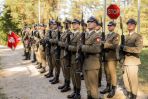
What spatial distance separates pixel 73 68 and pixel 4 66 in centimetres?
1033

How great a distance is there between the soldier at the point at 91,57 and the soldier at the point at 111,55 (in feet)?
5.71

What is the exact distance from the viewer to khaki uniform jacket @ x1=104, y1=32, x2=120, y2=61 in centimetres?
1216

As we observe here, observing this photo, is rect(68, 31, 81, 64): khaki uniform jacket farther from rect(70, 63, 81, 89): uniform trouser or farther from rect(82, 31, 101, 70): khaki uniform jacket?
rect(82, 31, 101, 70): khaki uniform jacket

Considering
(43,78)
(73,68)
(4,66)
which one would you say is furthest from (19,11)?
(73,68)

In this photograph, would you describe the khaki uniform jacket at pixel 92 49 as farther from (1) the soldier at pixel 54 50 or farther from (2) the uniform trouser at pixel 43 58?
(2) the uniform trouser at pixel 43 58

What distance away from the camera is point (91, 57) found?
1039 cm

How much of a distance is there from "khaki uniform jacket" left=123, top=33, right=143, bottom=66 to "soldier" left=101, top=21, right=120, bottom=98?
145cm

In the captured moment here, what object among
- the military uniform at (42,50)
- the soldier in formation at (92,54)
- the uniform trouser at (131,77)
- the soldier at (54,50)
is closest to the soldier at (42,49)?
the military uniform at (42,50)

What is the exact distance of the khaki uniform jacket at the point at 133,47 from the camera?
10.5 meters

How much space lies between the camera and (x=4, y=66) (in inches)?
855

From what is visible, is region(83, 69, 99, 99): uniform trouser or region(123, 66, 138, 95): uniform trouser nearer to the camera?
region(83, 69, 99, 99): uniform trouser

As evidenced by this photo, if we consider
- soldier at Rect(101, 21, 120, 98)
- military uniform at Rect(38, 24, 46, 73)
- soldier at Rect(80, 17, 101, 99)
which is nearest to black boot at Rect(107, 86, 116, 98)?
soldier at Rect(101, 21, 120, 98)

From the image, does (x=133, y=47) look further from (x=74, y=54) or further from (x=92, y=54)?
(x=74, y=54)

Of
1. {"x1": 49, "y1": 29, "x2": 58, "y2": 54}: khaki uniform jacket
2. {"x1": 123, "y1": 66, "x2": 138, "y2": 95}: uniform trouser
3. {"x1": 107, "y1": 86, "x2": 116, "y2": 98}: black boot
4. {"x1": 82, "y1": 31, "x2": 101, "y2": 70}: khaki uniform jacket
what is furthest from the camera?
{"x1": 49, "y1": 29, "x2": 58, "y2": 54}: khaki uniform jacket
